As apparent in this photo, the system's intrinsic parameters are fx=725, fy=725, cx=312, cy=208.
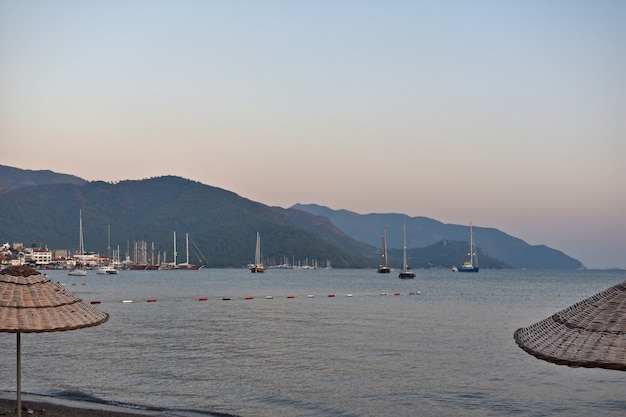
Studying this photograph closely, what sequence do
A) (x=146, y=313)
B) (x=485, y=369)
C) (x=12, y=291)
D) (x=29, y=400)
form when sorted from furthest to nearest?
1. (x=146, y=313)
2. (x=485, y=369)
3. (x=29, y=400)
4. (x=12, y=291)

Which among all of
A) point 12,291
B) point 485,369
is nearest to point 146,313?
point 485,369

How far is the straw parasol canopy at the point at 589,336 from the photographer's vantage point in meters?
8.20

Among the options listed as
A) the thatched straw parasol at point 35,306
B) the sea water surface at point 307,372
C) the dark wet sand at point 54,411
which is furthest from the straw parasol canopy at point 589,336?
the dark wet sand at point 54,411

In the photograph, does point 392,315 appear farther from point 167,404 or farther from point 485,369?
point 167,404

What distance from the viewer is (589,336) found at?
8617 millimetres

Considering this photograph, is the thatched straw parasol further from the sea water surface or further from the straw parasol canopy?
the sea water surface

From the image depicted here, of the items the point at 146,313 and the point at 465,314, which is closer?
the point at 146,313

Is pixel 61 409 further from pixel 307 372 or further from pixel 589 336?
pixel 589 336

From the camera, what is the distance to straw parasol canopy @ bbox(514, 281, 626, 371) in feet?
26.9

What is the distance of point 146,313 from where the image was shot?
2478 inches

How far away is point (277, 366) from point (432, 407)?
32.9 feet

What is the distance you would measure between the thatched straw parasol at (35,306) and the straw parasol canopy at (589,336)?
25.1ft

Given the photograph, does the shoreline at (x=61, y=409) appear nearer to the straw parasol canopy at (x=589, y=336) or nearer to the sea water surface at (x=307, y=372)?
the sea water surface at (x=307, y=372)

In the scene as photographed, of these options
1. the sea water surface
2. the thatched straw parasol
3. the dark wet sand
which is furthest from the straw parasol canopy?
the dark wet sand
